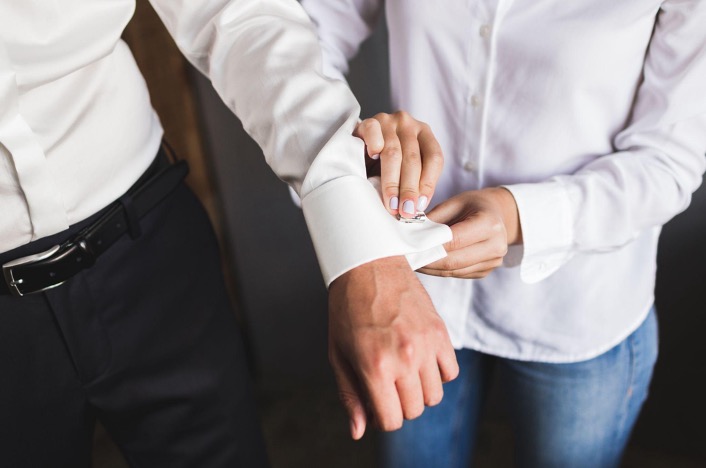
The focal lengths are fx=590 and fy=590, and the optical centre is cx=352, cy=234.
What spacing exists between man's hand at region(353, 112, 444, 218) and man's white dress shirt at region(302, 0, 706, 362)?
136 mm

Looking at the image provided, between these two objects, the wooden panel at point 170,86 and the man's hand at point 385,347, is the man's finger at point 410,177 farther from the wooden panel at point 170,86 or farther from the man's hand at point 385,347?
the wooden panel at point 170,86

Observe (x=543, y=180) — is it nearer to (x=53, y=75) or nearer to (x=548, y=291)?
(x=548, y=291)

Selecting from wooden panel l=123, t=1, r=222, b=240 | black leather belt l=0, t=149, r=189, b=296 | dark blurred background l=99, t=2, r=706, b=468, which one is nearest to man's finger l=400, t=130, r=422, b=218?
Result: black leather belt l=0, t=149, r=189, b=296

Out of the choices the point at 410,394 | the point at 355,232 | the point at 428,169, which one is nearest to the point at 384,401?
the point at 410,394

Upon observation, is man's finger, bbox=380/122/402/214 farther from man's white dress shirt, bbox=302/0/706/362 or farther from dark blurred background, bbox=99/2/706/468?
dark blurred background, bbox=99/2/706/468

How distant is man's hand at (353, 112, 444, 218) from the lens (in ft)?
1.99

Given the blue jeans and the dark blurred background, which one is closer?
the blue jeans

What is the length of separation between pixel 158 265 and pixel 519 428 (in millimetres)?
610

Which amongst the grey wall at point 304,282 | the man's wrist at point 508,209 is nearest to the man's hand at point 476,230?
the man's wrist at point 508,209

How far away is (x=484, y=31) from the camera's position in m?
0.73

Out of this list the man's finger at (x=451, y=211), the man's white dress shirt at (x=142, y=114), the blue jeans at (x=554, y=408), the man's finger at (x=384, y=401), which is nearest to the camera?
the man's finger at (x=384, y=401)

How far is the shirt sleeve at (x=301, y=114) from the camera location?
1.82ft

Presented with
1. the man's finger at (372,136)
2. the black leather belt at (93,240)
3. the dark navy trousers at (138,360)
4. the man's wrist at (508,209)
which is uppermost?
the man's finger at (372,136)

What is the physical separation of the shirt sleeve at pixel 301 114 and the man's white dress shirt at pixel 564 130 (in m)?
→ 0.15
